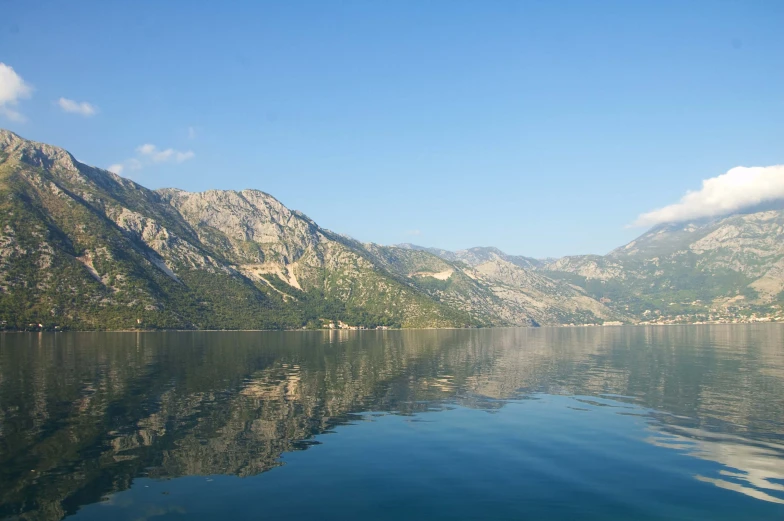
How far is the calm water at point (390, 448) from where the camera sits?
95.5 feet

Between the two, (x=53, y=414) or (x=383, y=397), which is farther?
(x=383, y=397)

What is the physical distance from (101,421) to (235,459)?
827 inches

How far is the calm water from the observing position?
1145 inches

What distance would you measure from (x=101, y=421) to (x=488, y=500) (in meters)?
40.2

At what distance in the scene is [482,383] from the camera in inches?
3145

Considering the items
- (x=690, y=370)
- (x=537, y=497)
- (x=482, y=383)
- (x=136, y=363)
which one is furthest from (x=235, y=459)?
(x=690, y=370)

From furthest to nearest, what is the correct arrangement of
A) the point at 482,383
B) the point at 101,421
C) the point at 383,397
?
1. the point at 482,383
2. the point at 383,397
3. the point at 101,421

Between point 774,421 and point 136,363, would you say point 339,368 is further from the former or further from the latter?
point 774,421

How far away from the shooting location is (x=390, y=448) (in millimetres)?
41562

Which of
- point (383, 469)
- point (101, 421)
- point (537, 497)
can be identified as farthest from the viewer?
point (101, 421)

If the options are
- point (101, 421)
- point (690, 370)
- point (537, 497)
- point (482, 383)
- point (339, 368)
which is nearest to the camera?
point (537, 497)

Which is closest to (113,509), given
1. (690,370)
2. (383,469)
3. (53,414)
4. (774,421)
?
(383,469)

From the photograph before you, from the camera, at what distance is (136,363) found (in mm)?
107500

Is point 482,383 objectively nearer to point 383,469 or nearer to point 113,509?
point 383,469
